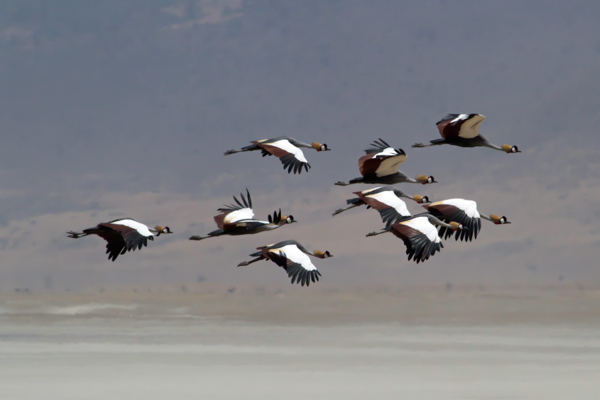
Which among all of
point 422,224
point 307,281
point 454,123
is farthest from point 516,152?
point 307,281

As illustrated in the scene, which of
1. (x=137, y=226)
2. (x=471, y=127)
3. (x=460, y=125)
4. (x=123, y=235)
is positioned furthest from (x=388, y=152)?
(x=123, y=235)

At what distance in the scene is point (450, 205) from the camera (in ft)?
107

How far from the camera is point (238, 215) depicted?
3603 centimetres

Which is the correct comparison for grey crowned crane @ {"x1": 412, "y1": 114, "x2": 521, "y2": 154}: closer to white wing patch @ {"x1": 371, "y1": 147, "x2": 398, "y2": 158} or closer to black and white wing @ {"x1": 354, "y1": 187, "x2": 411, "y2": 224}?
white wing patch @ {"x1": 371, "y1": 147, "x2": 398, "y2": 158}

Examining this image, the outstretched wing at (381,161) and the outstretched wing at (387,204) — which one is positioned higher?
the outstretched wing at (381,161)

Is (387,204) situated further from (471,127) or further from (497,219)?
(471,127)

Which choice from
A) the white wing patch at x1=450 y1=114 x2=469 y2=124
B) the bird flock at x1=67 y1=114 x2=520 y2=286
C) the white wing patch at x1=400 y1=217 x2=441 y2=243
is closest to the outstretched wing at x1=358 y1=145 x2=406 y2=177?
the bird flock at x1=67 y1=114 x2=520 y2=286

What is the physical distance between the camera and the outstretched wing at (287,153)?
33.6 m

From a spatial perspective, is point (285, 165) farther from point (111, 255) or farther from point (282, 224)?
point (111, 255)

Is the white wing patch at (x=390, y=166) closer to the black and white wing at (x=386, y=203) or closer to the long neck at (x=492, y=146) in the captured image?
the black and white wing at (x=386, y=203)

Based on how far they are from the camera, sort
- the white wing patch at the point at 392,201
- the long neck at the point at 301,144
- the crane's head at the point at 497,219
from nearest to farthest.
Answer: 1. the white wing patch at the point at 392,201
2. the crane's head at the point at 497,219
3. the long neck at the point at 301,144

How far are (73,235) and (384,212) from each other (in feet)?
45.2

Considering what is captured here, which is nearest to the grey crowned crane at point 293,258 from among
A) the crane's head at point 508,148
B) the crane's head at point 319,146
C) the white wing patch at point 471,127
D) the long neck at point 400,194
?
the long neck at point 400,194

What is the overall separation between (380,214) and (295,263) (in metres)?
4.53
